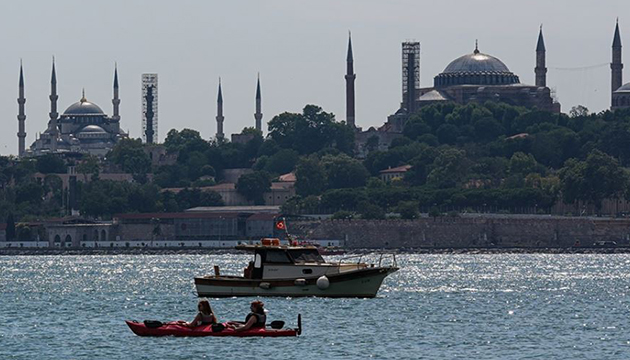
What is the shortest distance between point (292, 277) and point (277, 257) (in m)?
1.13

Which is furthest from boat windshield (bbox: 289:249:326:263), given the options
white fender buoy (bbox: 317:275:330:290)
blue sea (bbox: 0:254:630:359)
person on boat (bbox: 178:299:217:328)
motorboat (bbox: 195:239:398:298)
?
person on boat (bbox: 178:299:217:328)

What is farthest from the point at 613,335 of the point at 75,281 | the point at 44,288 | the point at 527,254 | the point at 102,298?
the point at 527,254

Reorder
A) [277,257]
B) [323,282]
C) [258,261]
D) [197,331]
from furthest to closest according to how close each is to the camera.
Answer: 1. [258,261]
2. [277,257]
3. [323,282]
4. [197,331]

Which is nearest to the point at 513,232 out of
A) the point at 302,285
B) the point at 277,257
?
the point at 302,285

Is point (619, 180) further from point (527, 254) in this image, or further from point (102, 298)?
point (102, 298)

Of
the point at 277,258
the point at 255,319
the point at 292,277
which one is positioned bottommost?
the point at 255,319

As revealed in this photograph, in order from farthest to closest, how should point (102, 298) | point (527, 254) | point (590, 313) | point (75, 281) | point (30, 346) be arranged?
1. point (527, 254)
2. point (75, 281)
3. point (102, 298)
4. point (590, 313)
5. point (30, 346)

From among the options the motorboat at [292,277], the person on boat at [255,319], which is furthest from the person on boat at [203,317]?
the motorboat at [292,277]

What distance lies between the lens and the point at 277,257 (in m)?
87.9

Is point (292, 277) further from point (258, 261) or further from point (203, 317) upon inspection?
point (203, 317)

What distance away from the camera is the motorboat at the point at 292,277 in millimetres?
87938

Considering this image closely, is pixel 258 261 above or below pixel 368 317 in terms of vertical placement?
above

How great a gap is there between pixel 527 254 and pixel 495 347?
392 feet

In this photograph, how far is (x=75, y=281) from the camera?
404ft
